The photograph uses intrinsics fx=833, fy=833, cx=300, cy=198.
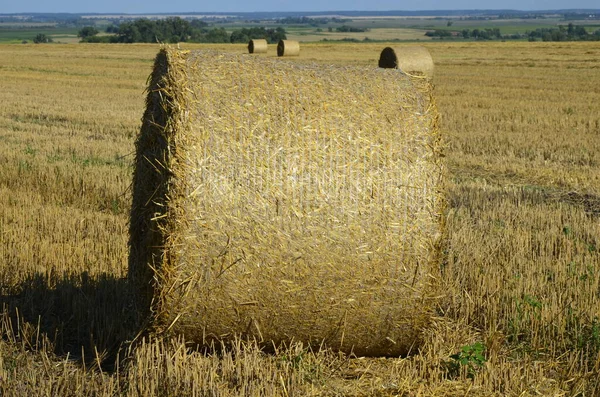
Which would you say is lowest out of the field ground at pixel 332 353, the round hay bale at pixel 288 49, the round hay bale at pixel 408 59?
the field ground at pixel 332 353

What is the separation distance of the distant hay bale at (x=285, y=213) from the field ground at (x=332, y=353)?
262 mm

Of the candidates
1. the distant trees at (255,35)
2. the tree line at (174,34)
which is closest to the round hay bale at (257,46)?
the tree line at (174,34)

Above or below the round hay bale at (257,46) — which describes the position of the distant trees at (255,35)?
below

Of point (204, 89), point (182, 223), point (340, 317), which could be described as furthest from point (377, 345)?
point (204, 89)

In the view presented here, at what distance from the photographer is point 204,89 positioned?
4695mm

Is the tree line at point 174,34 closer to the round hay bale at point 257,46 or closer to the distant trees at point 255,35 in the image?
the distant trees at point 255,35

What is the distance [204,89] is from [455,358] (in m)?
2.07

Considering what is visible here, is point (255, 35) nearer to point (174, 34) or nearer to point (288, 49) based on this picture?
point (174, 34)

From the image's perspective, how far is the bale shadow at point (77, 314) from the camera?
5.00m

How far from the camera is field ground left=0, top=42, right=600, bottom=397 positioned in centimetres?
448

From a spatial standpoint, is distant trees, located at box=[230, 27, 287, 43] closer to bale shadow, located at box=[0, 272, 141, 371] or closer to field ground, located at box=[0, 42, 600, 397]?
field ground, located at box=[0, 42, 600, 397]

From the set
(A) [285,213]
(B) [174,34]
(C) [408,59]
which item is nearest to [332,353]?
(A) [285,213]

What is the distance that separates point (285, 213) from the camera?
452 cm

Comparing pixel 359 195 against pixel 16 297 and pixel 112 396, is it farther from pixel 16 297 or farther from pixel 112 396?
pixel 16 297
